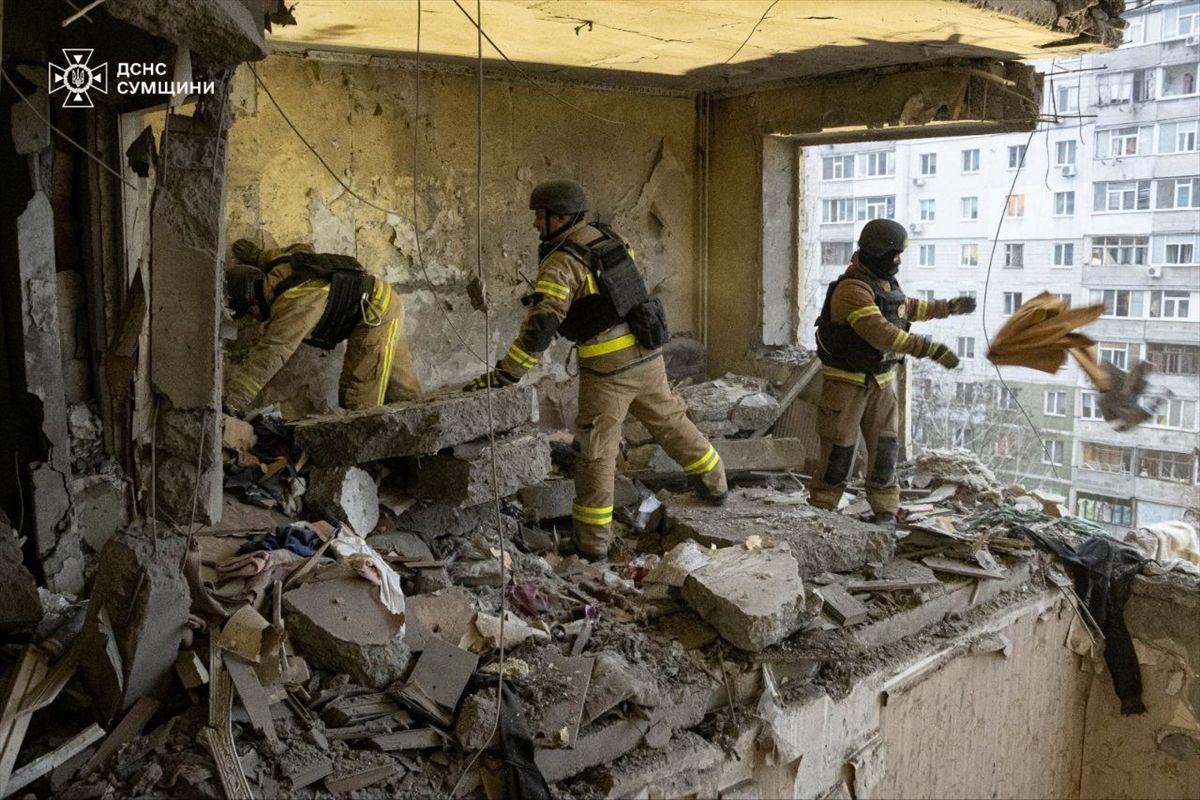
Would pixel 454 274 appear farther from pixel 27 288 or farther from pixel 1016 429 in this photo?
pixel 1016 429

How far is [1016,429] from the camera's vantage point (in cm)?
1489

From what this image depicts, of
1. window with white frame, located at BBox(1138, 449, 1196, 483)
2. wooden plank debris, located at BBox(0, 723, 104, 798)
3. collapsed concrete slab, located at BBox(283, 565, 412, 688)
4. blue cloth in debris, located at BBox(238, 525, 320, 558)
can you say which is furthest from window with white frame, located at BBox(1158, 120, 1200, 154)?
wooden plank debris, located at BBox(0, 723, 104, 798)

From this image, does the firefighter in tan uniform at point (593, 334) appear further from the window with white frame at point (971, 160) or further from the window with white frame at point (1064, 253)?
the window with white frame at point (971, 160)

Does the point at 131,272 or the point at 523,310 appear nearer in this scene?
Result: the point at 131,272

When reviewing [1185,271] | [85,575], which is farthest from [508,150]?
[1185,271]

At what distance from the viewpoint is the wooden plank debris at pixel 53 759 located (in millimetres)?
2867

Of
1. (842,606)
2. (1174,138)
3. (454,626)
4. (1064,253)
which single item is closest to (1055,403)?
(1064,253)

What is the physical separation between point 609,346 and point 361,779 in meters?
2.77

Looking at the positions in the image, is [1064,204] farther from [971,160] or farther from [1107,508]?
[1107,508]

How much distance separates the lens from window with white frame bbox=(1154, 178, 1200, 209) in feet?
35.4

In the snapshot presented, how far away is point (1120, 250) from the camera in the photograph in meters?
11.9

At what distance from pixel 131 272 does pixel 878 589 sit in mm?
3923

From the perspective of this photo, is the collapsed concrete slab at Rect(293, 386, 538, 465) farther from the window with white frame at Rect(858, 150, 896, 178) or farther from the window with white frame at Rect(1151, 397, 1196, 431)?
the window with white frame at Rect(858, 150, 896, 178)

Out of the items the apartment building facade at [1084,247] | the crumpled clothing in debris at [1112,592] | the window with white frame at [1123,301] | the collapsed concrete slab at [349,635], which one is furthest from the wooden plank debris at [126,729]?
the window with white frame at [1123,301]
